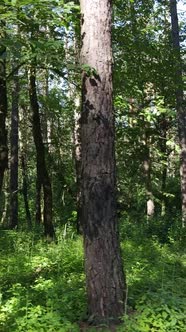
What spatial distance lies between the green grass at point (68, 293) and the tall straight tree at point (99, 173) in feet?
1.19

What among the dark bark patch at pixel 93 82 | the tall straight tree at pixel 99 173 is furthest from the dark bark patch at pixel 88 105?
the dark bark patch at pixel 93 82

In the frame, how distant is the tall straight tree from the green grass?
14.3 inches

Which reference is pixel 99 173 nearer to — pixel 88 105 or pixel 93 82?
pixel 88 105

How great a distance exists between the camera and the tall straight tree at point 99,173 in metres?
4.89

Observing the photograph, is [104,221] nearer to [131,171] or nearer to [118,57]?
[118,57]

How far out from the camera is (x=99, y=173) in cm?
497

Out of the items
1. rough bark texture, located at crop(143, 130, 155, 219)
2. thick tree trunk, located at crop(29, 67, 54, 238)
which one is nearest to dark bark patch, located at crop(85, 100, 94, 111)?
thick tree trunk, located at crop(29, 67, 54, 238)

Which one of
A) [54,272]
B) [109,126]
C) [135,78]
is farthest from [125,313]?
[135,78]

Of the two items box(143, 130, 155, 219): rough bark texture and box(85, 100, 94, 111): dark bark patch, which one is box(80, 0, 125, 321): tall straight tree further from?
box(143, 130, 155, 219): rough bark texture

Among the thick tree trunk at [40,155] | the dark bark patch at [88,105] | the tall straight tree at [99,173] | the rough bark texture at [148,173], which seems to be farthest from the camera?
the rough bark texture at [148,173]

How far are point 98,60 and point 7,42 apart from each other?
135 centimetres

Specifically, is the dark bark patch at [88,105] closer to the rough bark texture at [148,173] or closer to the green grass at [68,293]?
the green grass at [68,293]

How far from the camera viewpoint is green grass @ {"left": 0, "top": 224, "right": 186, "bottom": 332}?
4.67 metres

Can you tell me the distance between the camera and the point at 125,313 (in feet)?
15.5
